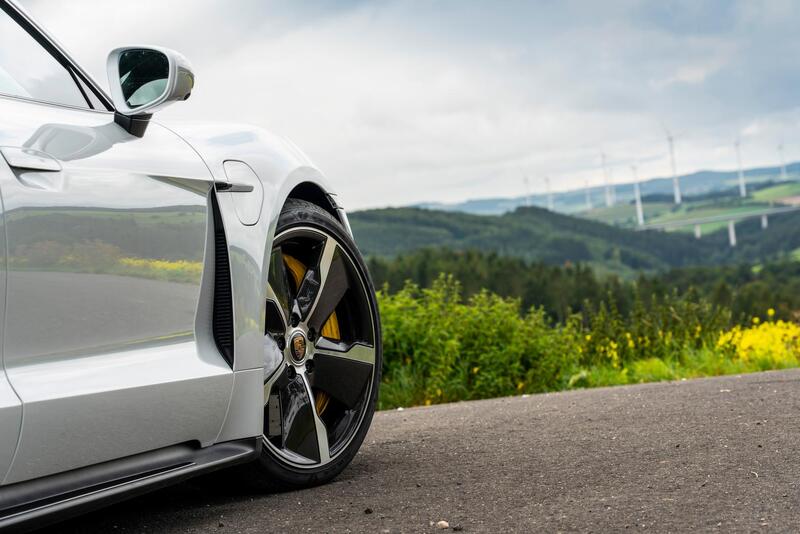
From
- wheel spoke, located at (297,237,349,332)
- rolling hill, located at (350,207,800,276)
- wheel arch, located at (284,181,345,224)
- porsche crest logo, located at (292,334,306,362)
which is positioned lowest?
rolling hill, located at (350,207,800,276)

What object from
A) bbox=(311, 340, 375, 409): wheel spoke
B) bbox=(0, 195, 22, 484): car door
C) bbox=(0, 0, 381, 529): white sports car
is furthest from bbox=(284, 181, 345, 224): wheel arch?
bbox=(0, 195, 22, 484): car door

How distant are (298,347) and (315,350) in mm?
107

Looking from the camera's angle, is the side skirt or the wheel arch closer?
the side skirt

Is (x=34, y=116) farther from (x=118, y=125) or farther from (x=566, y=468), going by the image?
(x=566, y=468)

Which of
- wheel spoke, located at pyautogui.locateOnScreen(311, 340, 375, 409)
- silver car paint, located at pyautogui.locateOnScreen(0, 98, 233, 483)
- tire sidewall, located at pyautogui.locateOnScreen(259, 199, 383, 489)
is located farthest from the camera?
wheel spoke, located at pyautogui.locateOnScreen(311, 340, 375, 409)

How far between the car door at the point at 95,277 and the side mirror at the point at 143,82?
0.06m

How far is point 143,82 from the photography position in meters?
2.96

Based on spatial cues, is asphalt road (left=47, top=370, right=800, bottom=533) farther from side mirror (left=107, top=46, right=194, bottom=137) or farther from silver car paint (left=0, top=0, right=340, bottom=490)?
side mirror (left=107, top=46, right=194, bottom=137)

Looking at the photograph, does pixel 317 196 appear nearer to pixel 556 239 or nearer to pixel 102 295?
pixel 102 295

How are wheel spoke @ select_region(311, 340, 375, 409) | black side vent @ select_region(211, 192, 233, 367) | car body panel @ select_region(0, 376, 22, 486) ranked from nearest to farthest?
1. car body panel @ select_region(0, 376, 22, 486)
2. black side vent @ select_region(211, 192, 233, 367)
3. wheel spoke @ select_region(311, 340, 375, 409)

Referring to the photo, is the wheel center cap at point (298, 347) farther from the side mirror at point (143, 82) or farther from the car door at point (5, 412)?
the car door at point (5, 412)

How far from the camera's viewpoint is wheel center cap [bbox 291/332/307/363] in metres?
3.45

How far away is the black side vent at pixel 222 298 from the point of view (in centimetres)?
308

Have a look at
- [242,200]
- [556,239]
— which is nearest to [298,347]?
[242,200]
